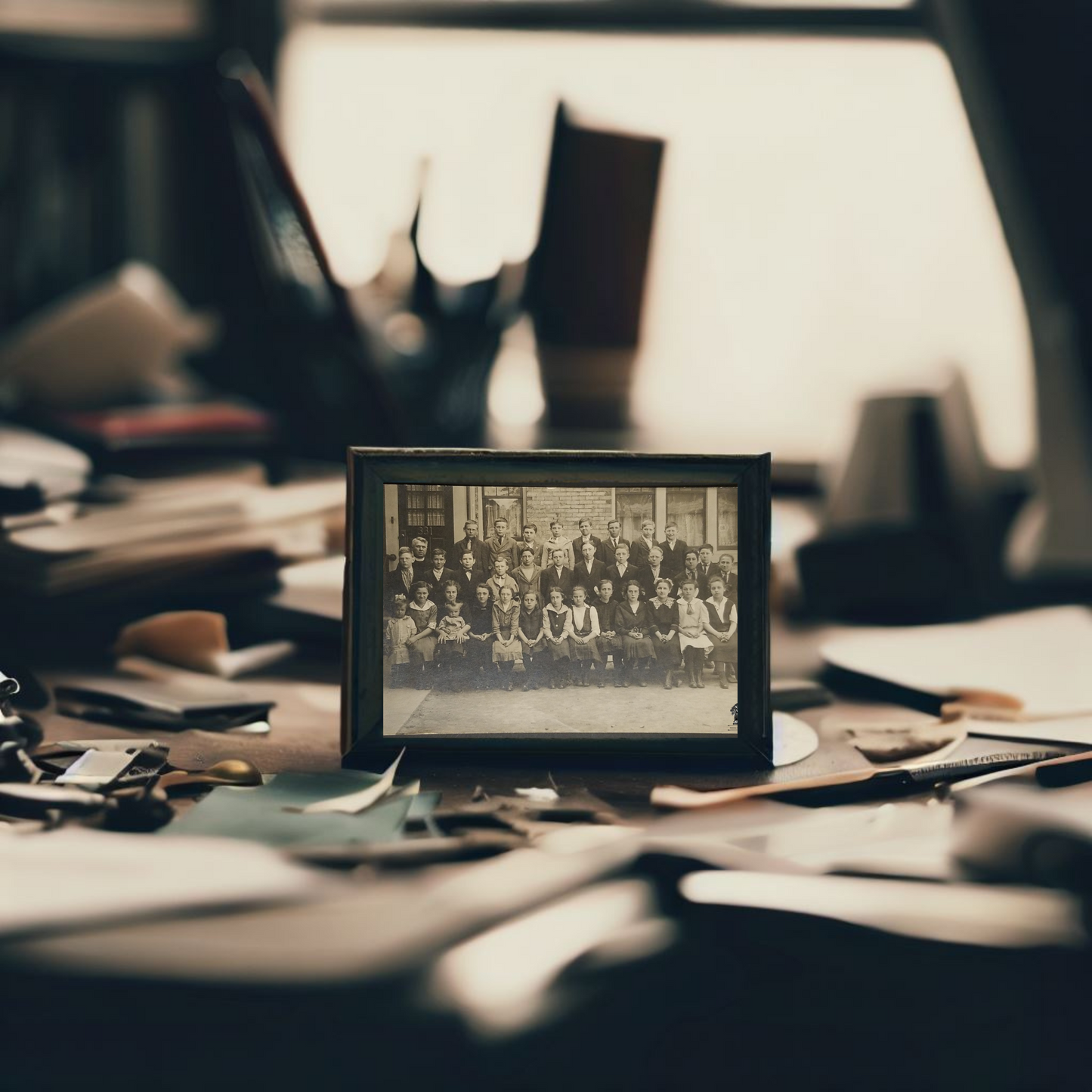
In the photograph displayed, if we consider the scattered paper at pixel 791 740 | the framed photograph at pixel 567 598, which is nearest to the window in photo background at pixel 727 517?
the framed photograph at pixel 567 598

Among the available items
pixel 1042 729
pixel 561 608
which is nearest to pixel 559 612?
pixel 561 608

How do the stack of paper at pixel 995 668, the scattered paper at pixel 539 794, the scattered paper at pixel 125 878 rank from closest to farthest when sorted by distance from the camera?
the scattered paper at pixel 125 878
the scattered paper at pixel 539 794
the stack of paper at pixel 995 668

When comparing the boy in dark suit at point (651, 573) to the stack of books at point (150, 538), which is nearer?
the boy in dark suit at point (651, 573)

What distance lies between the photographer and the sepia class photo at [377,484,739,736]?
47cm

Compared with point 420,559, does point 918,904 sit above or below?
below

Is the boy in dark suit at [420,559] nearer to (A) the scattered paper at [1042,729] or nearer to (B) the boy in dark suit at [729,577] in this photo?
(B) the boy in dark suit at [729,577]

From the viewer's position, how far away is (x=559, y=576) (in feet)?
1.57

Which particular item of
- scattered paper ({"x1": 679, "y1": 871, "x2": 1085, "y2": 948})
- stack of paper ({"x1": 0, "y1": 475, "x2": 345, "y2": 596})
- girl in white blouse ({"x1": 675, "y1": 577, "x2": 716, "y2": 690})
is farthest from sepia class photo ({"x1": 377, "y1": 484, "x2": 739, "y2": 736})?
stack of paper ({"x1": 0, "y1": 475, "x2": 345, "y2": 596})

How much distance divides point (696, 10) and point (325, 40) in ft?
1.41

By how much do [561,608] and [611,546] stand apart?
0.04m

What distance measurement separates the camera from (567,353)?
111 cm

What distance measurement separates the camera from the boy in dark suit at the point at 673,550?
48cm

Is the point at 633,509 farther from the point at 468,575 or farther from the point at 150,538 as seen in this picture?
the point at 150,538

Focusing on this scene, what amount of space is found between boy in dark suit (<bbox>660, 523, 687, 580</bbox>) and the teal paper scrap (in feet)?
0.47
